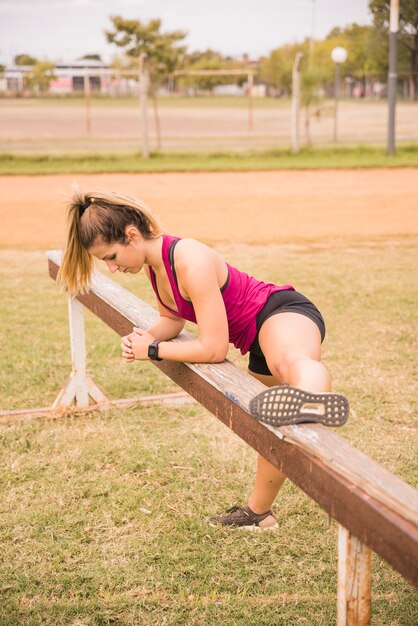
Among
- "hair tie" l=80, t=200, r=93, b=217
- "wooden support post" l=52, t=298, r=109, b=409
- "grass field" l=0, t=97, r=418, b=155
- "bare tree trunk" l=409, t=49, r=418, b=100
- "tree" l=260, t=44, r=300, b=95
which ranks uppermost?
"tree" l=260, t=44, r=300, b=95

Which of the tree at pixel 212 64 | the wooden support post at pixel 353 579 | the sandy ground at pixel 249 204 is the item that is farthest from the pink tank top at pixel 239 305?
the tree at pixel 212 64

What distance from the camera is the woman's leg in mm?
2385

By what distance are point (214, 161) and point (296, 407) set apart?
15.2 metres

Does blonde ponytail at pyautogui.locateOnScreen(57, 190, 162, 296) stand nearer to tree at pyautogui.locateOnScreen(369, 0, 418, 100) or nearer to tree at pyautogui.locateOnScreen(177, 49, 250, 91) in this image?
tree at pyautogui.locateOnScreen(369, 0, 418, 100)

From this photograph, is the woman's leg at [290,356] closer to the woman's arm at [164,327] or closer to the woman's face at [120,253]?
the woman's arm at [164,327]

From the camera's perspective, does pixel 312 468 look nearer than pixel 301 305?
Yes

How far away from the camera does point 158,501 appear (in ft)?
11.3

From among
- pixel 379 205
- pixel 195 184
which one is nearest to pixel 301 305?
pixel 379 205

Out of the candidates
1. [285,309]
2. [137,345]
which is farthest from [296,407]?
[137,345]

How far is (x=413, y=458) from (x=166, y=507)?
1.25m

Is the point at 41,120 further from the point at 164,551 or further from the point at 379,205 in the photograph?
the point at 164,551

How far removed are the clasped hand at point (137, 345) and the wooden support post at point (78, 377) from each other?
1.31m

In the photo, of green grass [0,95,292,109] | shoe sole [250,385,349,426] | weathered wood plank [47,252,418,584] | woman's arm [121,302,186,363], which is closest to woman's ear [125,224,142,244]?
woman's arm [121,302,186,363]

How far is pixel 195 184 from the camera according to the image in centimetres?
1390
